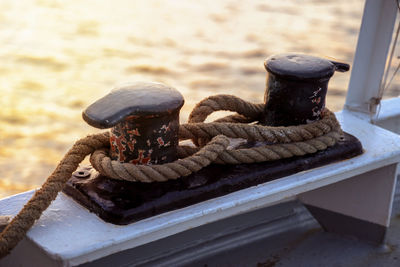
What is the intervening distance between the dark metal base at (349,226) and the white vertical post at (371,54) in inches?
18.6

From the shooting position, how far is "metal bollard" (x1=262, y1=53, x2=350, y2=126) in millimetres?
1507

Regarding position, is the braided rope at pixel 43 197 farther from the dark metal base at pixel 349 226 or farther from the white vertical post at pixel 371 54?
the white vertical post at pixel 371 54

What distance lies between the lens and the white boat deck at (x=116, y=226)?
1.12 meters

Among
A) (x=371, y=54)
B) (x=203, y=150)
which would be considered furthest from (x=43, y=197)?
(x=371, y=54)

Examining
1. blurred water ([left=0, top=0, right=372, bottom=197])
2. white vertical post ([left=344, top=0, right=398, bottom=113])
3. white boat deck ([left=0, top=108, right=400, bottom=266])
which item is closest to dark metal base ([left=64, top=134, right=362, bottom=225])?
white boat deck ([left=0, top=108, right=400, bottom=266])

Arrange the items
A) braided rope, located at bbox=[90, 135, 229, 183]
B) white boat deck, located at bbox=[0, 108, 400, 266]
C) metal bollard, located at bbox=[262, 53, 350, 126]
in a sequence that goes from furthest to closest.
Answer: metal bollard, located at bbox=[262, 53, 350, 126], braided rope, located at bbox=[90, 135, 229, 183], white boat deck, located at bbox=[0, 108, 400, 266]

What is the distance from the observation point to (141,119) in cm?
125

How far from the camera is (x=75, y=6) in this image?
7184mm

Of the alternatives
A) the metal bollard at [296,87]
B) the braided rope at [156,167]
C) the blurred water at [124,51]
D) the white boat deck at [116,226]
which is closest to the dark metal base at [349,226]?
the white boat deck at [116,226]

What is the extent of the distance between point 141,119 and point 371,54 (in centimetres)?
125

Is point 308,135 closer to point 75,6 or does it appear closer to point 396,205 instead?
point 396,205

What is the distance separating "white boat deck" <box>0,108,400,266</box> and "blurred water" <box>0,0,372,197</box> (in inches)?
111

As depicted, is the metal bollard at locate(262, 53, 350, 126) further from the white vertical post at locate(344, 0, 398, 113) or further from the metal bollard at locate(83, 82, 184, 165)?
the white vertical post at locate(344, 0, 398, 113)

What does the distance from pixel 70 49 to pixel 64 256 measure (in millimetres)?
5254
